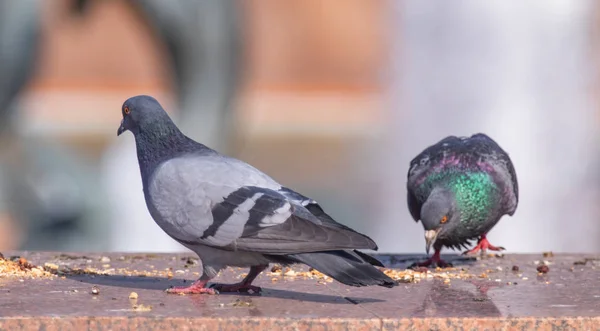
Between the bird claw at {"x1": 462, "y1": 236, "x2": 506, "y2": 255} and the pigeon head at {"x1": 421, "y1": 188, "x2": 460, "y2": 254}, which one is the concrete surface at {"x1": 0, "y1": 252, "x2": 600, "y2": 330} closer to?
the pigeon head at {"x1": 421, "y1": 188, "x2": 460, "y2": 254}

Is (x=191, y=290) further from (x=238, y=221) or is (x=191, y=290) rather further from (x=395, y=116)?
(x=395, y=116)

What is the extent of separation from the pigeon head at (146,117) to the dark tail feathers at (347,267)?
943 mm

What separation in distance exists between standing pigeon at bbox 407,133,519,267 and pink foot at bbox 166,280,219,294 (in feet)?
4.96

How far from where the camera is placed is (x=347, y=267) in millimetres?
5312

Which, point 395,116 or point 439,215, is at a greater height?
point 395,116

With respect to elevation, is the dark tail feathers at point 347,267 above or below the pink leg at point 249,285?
above

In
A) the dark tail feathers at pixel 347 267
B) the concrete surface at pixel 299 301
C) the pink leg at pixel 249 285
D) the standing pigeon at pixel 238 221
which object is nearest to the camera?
the concrete surface at pixel 299 301

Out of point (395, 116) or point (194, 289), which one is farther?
point (395, 116)

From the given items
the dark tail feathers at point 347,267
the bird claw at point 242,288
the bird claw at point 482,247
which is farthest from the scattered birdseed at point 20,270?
the bird claw at point 482,247

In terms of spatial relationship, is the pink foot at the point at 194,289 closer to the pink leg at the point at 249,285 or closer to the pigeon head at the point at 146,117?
the pink leg at the point at 249,285

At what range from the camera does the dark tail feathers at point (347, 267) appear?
17.2 ft

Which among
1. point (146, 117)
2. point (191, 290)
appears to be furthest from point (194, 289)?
point (146, 117)

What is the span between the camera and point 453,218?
6969 mm

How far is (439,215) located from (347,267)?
1.66m
